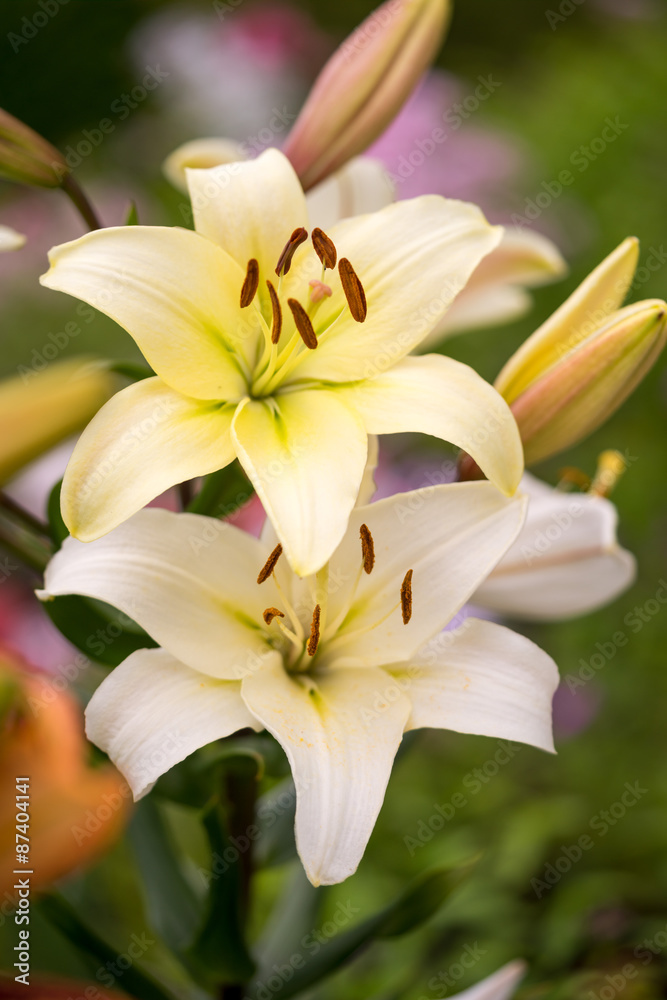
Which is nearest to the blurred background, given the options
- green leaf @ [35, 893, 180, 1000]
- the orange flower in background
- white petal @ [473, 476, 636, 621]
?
Answer: green leaf @ [35, 893, 180, 1000]

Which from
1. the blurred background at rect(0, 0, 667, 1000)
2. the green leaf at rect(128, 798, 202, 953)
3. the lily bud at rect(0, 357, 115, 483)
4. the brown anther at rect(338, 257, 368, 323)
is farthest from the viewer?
the blurred background at rect(0, 0, 667, 1000)

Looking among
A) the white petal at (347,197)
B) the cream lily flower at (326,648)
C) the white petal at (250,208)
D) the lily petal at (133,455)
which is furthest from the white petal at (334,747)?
the white petal at (347,197)

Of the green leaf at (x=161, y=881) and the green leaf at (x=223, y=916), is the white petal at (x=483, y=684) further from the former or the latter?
the green leaf at (x=161, y=881)

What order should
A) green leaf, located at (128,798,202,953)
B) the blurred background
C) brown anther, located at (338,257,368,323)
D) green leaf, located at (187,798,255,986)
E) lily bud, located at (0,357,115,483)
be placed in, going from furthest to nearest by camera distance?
1. the blurred background
2. green leaf, located at (128,798,202,953)
3. green leaf, located at (187,798,255,986)
4. brown anther, located at (338,257,368,323)
5. lily bud, located at (0,357,115,483)

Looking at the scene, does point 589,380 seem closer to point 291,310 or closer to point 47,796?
point 291,310

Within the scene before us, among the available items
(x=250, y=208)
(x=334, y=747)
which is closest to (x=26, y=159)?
(x=250, y=208)

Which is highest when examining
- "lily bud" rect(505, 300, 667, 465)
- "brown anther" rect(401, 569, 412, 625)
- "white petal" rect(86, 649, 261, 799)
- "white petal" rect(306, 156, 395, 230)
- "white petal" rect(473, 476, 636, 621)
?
"white petal" rect(306, 156, 395, 230)

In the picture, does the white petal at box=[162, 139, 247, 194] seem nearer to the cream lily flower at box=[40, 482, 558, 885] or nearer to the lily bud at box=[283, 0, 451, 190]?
the lily bud at box=[283, 0, 451, 190]
